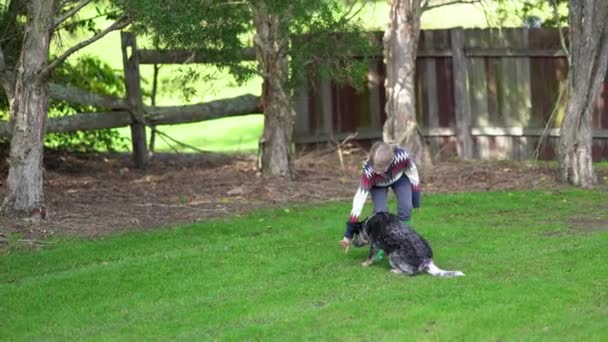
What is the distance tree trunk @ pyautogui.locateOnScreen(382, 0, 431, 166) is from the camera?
14922 millimetres

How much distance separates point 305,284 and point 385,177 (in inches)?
50.3

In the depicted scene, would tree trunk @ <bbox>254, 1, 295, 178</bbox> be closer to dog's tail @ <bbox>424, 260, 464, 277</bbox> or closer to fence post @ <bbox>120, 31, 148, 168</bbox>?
fence post @ <bbox>120, 31, 148, 168</bbox>

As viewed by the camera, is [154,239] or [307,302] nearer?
[307,302]

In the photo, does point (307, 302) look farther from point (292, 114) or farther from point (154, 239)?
point (292, 114)

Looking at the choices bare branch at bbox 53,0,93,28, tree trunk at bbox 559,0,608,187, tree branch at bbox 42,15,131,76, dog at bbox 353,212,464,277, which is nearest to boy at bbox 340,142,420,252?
dog at bbox 353,212,464,277

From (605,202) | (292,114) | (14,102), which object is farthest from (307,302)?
(292,114)

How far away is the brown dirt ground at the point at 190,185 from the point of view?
12.0 metres

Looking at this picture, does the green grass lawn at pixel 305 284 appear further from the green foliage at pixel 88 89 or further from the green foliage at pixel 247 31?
the green foliage at pixel 88 89

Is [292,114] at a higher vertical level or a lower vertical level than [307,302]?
higher

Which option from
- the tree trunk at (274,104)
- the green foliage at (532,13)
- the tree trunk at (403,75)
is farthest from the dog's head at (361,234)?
the green foliage at (532,13)

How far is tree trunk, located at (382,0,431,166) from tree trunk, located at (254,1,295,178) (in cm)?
140

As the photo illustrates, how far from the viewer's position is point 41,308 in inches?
338

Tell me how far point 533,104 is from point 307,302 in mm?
8913

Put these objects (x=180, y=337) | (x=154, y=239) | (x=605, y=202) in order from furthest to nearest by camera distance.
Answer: (x=605, y=202), (x=154, y=239), (x=180, y=337)
